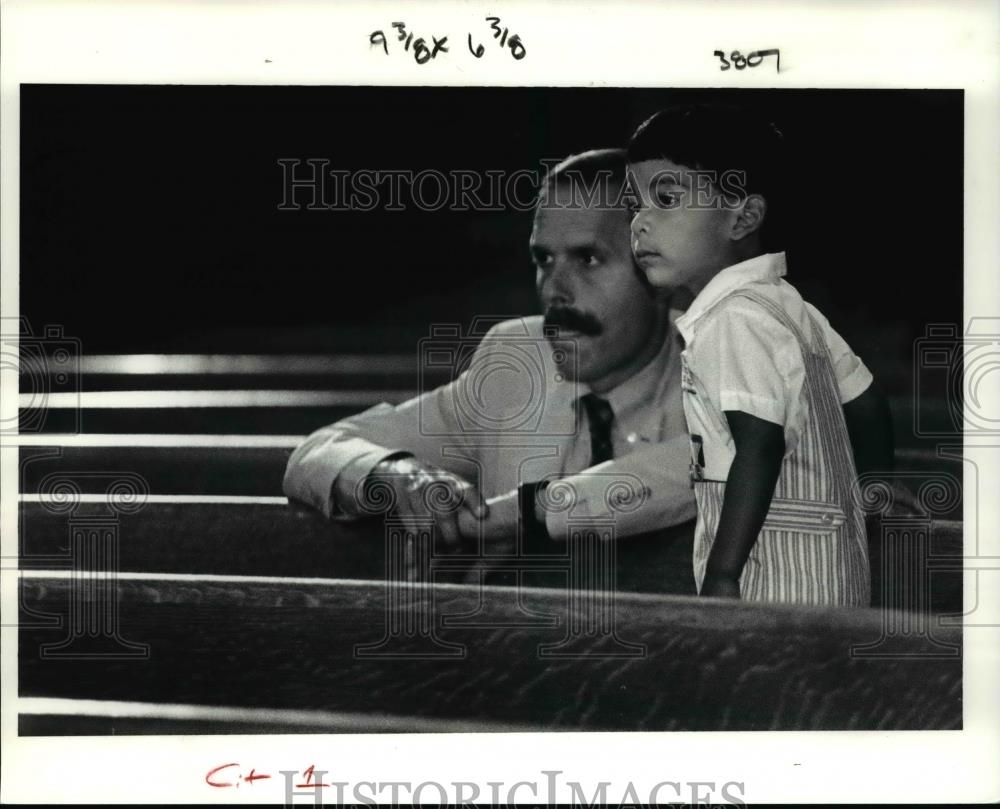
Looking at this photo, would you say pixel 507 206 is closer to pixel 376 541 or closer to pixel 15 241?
pixel 376 541

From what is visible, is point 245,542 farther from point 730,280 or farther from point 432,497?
point 730,280


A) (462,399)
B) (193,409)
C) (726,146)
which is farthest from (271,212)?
(726,146)

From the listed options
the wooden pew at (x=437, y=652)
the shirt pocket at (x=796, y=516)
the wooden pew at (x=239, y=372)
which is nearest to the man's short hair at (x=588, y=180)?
the wooden pew at (x=239, y=372)

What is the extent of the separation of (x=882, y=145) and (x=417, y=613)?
4.54 ft

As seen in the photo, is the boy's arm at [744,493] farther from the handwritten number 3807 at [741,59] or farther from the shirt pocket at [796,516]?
the handwritten number 3807 at [741,59]

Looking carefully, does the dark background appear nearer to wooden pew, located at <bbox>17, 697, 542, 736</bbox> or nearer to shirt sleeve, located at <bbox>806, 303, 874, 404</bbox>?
shirt sleeve, located at <bbox>806, 303, 874, 404</bbox>

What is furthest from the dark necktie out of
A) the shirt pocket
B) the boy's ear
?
the boy's ear

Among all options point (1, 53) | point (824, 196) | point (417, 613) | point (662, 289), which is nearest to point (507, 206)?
point (662, 289)

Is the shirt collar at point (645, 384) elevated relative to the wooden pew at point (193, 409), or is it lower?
elevated

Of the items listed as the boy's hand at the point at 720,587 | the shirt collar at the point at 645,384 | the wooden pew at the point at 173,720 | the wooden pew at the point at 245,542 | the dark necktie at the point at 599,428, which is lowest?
the wooden pew at the point at 173,720

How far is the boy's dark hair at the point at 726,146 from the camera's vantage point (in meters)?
2.81

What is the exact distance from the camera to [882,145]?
2.84 m

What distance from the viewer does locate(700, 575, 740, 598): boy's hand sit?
2.81 metres

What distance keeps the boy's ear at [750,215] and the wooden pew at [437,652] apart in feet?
2.56
